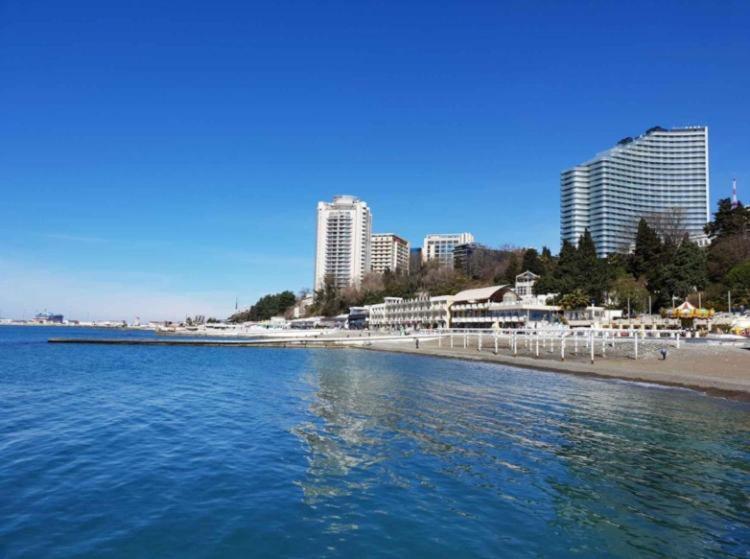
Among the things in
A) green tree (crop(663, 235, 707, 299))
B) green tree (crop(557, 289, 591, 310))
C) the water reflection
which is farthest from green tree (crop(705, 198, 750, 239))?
the water reflection

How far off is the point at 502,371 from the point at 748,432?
1984 centimetres

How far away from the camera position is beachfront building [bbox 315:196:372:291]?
191750 mm

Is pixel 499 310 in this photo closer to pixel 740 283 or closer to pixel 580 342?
pixel 580 342

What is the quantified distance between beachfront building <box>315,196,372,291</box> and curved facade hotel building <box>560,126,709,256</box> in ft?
242

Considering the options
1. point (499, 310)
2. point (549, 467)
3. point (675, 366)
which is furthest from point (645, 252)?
point (549, 467)

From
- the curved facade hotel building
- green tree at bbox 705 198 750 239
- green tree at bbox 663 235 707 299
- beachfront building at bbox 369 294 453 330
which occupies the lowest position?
beachfront building at bbox 369 294 453 330

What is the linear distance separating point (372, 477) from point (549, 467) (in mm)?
4121

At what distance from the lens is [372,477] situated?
411 inches

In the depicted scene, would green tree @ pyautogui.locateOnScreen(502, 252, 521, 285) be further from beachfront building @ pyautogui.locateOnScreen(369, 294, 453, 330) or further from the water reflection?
the water reflection

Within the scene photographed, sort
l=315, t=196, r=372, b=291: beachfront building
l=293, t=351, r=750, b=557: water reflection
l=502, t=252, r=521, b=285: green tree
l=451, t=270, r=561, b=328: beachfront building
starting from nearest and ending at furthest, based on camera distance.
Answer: l=293, t=351, r=750, b=557: water reflection
l=451, t=270, r=561, b=328: beachfront building
l=502, t=252, r=521, b=285: green tree
l=315, t=196, r=372, b=291: beachfront building

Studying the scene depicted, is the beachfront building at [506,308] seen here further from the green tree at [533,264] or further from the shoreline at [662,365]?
the shoreline at [662,365]

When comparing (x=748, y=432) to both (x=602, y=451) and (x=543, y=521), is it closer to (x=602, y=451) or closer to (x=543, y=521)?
(x=602, y=451)

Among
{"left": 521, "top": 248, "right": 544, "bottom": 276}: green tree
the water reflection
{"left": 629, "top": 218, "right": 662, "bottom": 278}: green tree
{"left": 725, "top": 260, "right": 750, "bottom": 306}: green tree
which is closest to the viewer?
the water reflection

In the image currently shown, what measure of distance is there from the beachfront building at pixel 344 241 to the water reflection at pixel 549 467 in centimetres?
17114
